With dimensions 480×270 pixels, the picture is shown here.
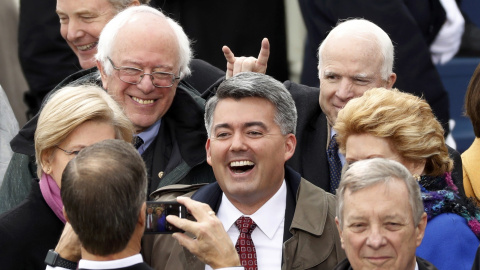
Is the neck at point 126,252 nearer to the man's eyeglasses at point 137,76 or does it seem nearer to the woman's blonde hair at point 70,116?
the woman's blonde hair at point 70,116

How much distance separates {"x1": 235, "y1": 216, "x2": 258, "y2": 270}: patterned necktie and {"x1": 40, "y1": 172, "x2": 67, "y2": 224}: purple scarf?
0.76m

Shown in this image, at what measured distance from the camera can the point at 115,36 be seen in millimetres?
5824

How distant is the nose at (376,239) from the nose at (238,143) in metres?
0.94

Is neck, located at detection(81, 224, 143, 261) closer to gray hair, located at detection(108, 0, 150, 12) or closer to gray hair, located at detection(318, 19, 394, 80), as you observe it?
gray hair, located at detection(318, 19, 394, 80)

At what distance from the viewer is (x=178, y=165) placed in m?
5.69

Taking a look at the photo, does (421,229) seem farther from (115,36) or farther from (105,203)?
(115,36)

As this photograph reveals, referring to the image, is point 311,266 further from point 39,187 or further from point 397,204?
point 39,187

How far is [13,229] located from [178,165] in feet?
3.68

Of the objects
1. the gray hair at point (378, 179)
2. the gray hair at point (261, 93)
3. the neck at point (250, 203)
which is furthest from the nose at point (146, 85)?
the gray hair at point (378, 179)

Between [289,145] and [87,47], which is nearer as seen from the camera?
[289,145]

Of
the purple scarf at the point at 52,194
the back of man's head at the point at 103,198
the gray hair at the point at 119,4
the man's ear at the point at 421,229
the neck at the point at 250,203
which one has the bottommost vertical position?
the neck at the point at 250,203

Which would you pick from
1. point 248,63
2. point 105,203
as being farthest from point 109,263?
point 248,63

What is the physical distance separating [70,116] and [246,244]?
937mm

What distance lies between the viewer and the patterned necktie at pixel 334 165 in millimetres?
5684
